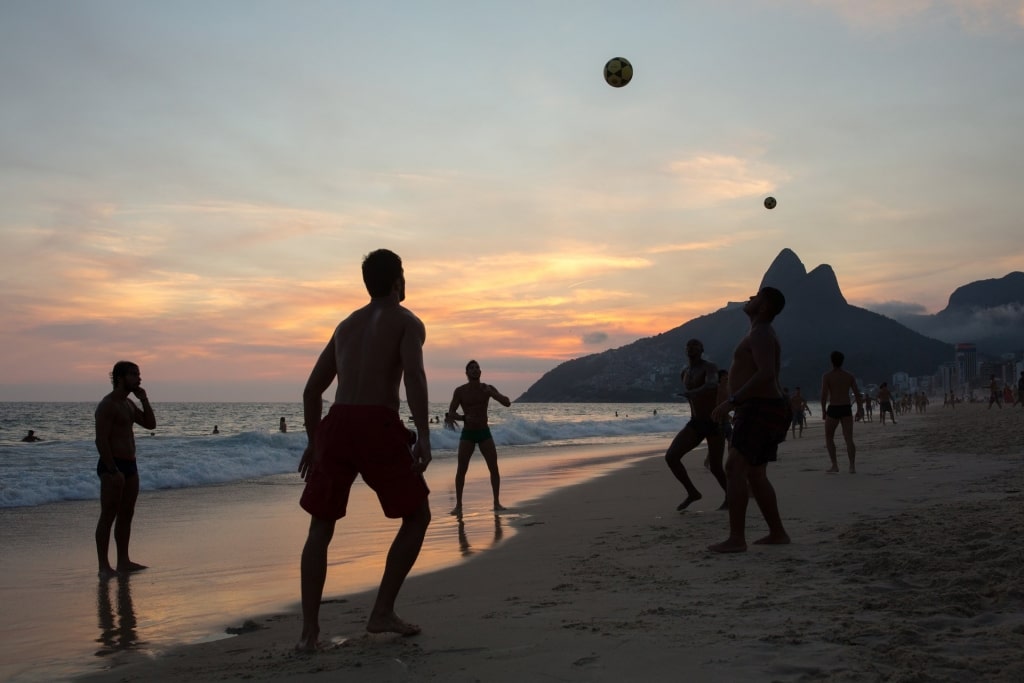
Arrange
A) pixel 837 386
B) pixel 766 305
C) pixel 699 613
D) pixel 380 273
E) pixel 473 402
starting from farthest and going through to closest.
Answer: pixel 837 386
pixel 473 402
pixel 766 305
pixel 699 613
pixel 380 273

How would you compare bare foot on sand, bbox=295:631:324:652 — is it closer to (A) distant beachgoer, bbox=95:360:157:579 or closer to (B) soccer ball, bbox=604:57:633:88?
(A) distant beachgoer, bbox=95:360:157:579

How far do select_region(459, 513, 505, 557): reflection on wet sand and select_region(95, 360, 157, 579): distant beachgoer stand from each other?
8.78ft

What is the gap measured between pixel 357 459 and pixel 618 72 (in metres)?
9.22

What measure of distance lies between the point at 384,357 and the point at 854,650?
2.39 m

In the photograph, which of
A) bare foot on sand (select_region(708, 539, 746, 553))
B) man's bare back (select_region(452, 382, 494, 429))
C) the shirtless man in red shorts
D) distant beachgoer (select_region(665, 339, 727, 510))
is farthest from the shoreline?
bare foot on sand (select_region(708, 539, 746, 553))

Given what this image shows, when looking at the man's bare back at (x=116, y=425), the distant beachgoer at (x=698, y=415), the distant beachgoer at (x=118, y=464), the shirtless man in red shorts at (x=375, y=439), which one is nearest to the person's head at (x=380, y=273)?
the shirtless man in red shorts at (x=375, y=439)

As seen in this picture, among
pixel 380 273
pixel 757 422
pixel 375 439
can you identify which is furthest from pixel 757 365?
pixel 375 439

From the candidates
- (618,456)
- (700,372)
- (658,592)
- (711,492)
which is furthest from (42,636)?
(618,456)

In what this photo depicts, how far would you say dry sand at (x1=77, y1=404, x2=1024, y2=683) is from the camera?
134 inches

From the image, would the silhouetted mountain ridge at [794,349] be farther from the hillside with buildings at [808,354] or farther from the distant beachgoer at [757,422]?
the distant beachgoer at [757,422]

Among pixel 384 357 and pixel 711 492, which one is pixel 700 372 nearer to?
pixel 711 492

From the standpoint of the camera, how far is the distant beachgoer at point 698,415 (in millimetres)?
8609

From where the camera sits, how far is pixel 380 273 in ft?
13.6

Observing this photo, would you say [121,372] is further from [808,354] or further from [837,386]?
[808,354]
